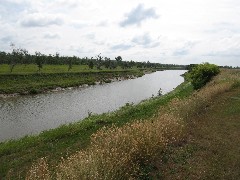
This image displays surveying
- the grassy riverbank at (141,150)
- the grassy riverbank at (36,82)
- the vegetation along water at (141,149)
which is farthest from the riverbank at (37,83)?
the grassy riverbank at (141,150)

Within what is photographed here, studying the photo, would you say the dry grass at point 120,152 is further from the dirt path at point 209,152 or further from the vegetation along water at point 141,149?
the dirt path at point 209,152

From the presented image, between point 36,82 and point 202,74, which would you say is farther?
point 36,82

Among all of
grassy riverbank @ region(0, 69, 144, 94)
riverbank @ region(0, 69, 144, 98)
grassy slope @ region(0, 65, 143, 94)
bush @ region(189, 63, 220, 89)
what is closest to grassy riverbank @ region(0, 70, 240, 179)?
bush @ region(189, 63, 220, 89)

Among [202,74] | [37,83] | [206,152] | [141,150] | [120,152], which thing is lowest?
[37,83]

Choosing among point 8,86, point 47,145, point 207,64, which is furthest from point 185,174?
point 8,86

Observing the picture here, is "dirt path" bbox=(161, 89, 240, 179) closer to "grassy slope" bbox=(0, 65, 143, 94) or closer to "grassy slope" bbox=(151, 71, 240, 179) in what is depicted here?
"grassy slope" bbox=(151, 71, 240, 179)

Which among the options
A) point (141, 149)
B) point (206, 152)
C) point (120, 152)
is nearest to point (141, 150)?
point (141, 149)

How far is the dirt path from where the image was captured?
11.0 meters

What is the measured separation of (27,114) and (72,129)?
15.5 meters

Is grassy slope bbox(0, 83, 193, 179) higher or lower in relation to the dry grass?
lower

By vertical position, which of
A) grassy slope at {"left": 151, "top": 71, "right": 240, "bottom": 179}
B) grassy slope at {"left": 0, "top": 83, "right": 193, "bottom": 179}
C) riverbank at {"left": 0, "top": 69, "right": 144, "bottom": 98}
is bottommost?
riverbank at {"left": 0, "top": 69, "right": 144, "bottom": 98}

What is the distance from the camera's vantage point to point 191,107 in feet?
65.3

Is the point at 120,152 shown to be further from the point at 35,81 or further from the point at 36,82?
the point at 35,81

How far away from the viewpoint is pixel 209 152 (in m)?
13.1
